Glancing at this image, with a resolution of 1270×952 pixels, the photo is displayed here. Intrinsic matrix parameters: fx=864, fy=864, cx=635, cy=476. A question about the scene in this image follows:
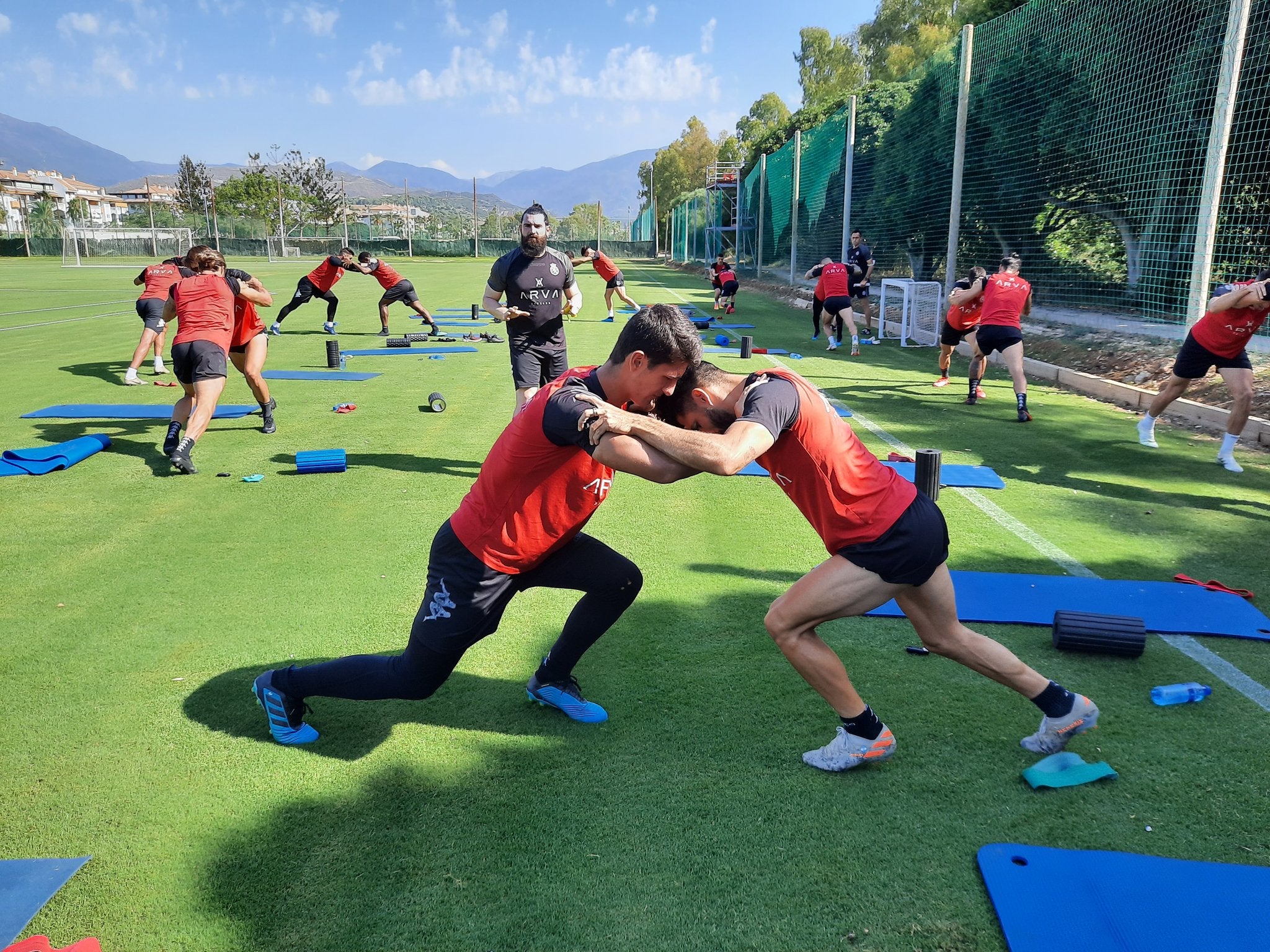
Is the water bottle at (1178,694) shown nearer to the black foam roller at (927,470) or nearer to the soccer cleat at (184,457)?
the black foam roller at (927,470)

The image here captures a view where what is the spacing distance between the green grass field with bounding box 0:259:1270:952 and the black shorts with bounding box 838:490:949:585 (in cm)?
82

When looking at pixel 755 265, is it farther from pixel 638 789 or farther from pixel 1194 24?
pixel 638 789

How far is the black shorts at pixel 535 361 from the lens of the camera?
24.8 ft

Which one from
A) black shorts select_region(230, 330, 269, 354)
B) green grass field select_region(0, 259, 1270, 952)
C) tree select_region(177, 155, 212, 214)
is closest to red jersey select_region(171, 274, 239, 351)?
black shorts select_region(230, 330, 269, 354)

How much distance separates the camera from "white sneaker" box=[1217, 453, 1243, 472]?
7.50 m

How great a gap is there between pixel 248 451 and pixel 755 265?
107 ft

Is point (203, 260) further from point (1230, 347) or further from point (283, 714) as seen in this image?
point (1230, 347)

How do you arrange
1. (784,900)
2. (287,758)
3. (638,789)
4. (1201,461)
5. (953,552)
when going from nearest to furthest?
(784,900)
(638,789)
(287,758)
(953,552)
(1201,461)

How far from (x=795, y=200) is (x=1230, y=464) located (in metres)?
23.0

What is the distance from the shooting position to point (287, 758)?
3367 millimetres

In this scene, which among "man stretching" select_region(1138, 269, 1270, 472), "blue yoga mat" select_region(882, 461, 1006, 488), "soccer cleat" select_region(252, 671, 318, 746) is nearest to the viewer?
"soccer cleat" select_region(252, 671, 318, 746)

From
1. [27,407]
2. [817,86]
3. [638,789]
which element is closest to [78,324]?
[27,407]

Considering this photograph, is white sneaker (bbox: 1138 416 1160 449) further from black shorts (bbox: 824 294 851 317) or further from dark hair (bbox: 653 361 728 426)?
black shorts (bbox: 824 294 851 317)

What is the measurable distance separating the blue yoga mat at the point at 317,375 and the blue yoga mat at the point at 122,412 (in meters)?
2.33
